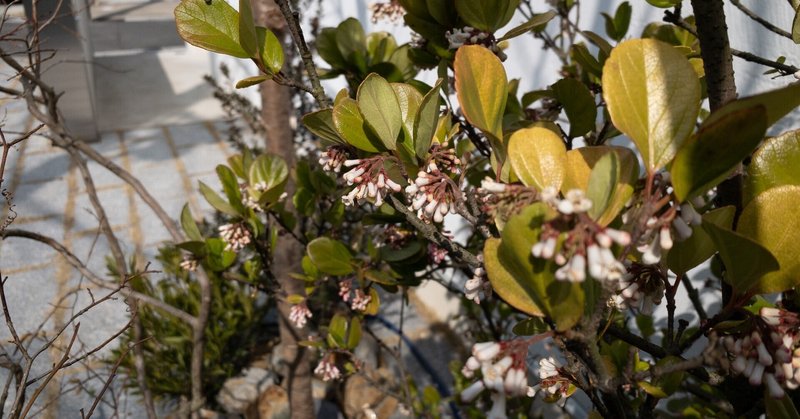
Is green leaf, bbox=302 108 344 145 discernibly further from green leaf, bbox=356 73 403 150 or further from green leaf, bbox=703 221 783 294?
green leaf, bbox=703 221 783 294

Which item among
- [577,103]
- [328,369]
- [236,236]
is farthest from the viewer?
Answer: [328,369]

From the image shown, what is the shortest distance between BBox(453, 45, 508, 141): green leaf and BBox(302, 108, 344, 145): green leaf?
159 millimetres

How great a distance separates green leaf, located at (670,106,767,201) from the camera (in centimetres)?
37

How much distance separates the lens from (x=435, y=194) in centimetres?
56

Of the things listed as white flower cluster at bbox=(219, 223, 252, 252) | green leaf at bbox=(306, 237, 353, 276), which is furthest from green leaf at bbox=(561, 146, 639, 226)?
white flower cluster at bbox=(219, 223, 252, 252)

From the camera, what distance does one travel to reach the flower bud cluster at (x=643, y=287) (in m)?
0.54

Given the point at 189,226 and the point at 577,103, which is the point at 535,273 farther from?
the point at 189,226

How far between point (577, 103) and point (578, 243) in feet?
1.29

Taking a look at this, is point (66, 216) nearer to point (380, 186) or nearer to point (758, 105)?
point (380, 186)

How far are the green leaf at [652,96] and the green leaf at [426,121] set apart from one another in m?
0.16

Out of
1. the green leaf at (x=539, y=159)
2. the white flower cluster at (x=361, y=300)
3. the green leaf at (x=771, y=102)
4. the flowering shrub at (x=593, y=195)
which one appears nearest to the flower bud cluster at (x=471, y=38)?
the flowering shrub at (x=593, y=195)

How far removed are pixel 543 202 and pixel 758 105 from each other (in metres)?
0.13

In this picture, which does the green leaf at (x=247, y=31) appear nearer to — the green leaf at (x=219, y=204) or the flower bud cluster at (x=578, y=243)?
the flower bud cluster at (x=578, y=243)

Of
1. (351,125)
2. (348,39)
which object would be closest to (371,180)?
(351,125)
